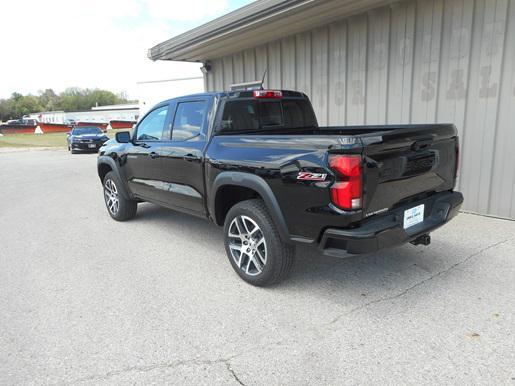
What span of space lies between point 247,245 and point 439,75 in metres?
4.31

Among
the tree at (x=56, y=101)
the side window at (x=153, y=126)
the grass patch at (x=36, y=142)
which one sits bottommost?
the grass patch at (x=36, y=142)

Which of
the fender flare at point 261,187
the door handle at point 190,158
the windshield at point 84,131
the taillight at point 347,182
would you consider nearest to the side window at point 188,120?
the door handle at point 190,158

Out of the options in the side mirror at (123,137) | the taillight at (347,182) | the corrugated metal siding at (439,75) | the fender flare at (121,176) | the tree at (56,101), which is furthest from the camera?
the tree at (56,101)

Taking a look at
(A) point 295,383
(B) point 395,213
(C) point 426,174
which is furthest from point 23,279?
(C) point 426,174

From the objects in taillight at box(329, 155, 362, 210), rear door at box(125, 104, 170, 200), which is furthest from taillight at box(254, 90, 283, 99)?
taillight at box(329, 155, 362, 210)

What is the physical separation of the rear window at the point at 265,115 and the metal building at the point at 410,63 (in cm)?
221

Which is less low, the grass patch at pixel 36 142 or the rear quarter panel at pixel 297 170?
the rear quarter panel at pixel 297 170

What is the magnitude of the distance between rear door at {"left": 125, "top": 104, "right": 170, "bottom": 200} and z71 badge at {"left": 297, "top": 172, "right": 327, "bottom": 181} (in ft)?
7.86

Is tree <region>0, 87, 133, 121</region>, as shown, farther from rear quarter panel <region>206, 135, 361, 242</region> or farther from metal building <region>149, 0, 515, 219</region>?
rear quarter panel <region>206, 135, 361, 242</region>

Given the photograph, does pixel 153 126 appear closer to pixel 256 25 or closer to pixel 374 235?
pixel 256 25

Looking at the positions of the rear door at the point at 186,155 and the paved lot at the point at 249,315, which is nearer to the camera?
the paved lot at the point at 249,315

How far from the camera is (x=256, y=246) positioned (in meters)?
3.68

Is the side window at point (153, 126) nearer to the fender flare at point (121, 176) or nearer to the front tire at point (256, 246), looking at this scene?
the fender flare at point (121, 176)

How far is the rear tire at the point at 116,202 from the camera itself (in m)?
6.08
